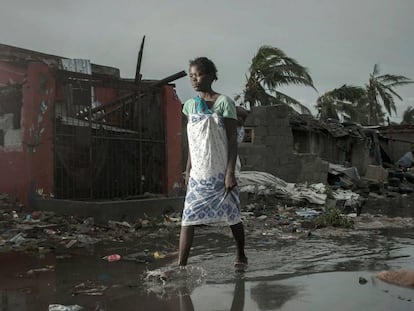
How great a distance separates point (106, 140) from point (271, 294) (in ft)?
18.1

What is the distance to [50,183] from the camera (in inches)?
300

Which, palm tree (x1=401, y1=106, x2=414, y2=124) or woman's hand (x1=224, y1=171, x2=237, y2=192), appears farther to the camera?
palm tree (x1=401, y1=106, x2=414, y2=124)

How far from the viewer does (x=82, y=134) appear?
796cm

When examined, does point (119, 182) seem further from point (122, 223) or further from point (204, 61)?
point (204, 61)

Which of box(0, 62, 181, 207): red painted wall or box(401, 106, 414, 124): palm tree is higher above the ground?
box(401, 106, 414, 124): palm tree

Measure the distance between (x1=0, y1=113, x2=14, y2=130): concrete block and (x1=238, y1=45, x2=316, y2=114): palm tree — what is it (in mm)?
15933

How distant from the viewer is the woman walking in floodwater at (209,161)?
3998 millimetres

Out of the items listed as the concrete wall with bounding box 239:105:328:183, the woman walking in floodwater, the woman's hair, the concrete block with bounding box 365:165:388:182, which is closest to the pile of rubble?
the woman walking in floodwater

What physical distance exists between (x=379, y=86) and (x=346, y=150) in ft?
47.2

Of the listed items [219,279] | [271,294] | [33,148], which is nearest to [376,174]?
[33,148]

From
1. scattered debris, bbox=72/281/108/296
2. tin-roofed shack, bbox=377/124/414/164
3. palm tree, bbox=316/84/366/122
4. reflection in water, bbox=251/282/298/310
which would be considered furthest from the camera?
palm tree, bbox=316/84/366/122

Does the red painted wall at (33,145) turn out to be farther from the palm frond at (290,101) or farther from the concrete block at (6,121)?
the palm frond at (290,101)

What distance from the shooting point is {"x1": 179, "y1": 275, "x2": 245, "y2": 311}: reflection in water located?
3.12 meters

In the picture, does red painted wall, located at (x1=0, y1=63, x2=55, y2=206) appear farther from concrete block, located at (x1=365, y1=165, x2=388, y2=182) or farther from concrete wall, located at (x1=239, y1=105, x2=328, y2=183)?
concrete block, located at (x1=365, y1=165, x2=388, y2=182)
